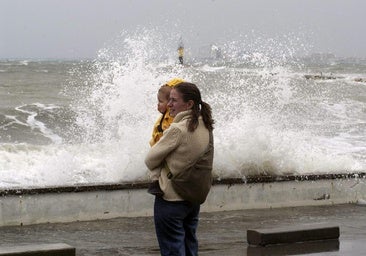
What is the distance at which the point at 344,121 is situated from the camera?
2845 cm

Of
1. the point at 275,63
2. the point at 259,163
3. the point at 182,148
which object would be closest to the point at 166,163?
the point at 182,148

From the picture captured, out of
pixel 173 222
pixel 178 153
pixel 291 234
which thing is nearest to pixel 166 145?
pixel 178 153

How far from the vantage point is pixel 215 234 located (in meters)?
8.58

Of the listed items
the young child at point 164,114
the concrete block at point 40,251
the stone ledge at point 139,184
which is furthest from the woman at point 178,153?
the stone ledge at point 139,184

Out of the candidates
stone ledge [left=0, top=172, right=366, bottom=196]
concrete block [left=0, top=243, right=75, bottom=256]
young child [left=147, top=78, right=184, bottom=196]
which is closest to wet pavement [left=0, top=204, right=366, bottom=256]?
stone ledge [left=0, top=172, right=366, bottom=196]

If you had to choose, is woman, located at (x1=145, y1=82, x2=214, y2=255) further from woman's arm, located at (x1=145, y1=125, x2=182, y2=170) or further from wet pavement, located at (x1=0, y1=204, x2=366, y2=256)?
wet pavement, located at (x1=0, y1=204, x2=366, y2=256)

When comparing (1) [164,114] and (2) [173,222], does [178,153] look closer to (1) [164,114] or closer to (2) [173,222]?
(2) [173,222]

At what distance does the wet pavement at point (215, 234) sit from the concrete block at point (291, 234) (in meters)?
0.07

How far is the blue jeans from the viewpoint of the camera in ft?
16.9

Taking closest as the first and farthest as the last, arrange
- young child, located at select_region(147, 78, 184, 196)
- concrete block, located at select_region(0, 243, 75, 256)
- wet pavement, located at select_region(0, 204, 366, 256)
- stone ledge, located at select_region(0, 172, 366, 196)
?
young child, located at select_region(147, 78, 184, 196) < concrete block, located at select_region(0, 243, 75, 256) < wet pavement, located at select_region(0, 204, 366, 256) < stone ledge, located at select_region(0, 172, 366, 196)

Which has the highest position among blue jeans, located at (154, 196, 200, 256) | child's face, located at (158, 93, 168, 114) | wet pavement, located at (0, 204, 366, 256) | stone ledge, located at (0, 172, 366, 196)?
child's face, located at (158, 93, 168, 114)

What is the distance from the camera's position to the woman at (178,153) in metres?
5.07

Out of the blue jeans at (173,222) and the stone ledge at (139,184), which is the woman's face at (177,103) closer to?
the blue jeans at (173,222)

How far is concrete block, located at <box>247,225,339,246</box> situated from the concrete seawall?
2.00 meters
